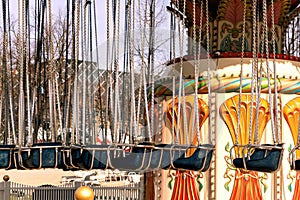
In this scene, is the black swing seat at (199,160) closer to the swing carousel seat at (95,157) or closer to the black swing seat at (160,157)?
the black swing seat at (160,157)

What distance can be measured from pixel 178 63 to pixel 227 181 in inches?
40.2

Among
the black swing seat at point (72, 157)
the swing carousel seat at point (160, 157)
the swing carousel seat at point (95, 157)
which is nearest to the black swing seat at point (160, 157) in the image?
the swing carousel seat at point (160, 157)

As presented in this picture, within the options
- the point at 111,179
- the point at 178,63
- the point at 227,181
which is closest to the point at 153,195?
the point at 227,181

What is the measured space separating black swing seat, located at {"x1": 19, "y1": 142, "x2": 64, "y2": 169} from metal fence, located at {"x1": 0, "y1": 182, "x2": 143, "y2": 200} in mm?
3917

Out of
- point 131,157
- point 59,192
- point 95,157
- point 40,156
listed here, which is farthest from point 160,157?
point 59,192

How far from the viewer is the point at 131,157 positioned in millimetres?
3666

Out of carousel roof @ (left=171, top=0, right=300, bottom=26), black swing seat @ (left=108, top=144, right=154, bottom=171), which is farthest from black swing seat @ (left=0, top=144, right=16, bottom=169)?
carousel roof @ (left=171, top=0, right=300, bottom=26)

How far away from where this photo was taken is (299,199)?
4.64 meters

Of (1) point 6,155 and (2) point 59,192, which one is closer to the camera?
(1) point 6,155

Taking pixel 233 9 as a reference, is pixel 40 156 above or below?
below

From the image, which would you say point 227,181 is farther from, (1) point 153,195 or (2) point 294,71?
(2) point 294,71

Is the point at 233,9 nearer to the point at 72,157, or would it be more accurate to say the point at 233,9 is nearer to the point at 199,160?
the point at 199,160

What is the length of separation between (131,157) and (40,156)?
1.74 feet

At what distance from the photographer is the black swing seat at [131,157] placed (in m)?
3.59
